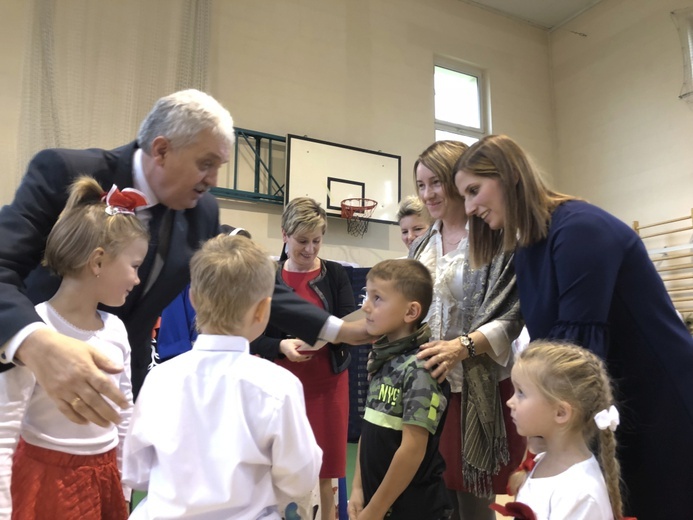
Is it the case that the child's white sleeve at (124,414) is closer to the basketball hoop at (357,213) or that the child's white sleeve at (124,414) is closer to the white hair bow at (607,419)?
the white hair bow at (607,419)

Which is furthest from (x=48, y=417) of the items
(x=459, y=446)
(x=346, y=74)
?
(x=346, y=74)

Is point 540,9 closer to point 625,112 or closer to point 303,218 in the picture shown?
point 625,112

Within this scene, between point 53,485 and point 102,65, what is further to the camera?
point 102,65

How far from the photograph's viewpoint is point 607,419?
4.22ft

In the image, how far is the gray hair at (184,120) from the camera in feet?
5.64

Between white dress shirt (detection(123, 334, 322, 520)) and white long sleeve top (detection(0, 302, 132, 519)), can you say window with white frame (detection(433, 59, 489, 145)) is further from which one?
white dress shirt (detection(123, 334, 322, 520))

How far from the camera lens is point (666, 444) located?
4.56 ft

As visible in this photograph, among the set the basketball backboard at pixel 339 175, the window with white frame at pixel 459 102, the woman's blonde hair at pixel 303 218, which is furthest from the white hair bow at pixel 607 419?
the window with white frame at pixel 459 102

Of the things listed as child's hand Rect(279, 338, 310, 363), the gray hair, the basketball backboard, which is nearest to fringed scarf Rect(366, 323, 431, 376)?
child's hand Rect(279, 338, 310, 363)

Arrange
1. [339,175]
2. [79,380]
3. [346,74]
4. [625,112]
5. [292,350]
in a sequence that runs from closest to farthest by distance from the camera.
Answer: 1. [79,380]
2. [292,350]
3. [339,175]
4. [346,74]
5. [625,112]

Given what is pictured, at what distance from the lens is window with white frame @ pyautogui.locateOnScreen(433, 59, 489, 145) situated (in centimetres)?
767

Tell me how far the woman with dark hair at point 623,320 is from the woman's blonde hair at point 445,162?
493 mm

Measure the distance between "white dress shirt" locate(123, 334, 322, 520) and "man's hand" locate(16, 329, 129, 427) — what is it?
0.12m

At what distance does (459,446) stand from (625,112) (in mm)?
6999
